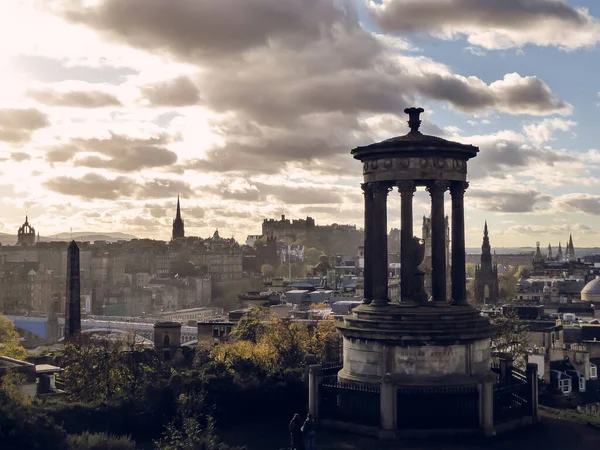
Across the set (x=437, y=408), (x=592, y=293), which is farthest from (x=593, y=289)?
(x=437, y=408)

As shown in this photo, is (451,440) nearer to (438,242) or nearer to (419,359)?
(419,359)

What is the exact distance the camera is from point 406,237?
29.3m

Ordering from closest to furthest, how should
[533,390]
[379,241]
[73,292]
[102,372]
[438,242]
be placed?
[533,390] < [438,242] < [379,241] < [102,372] < [73,292]

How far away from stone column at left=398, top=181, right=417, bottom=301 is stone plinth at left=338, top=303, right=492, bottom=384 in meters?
1.03

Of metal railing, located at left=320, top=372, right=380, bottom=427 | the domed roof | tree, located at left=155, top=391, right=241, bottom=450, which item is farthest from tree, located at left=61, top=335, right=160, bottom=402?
the domed roof

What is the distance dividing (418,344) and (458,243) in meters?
4.96

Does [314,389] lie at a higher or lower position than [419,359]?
lower

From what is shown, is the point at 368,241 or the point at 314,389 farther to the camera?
the point at 368,241

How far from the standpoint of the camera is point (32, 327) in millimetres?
128125

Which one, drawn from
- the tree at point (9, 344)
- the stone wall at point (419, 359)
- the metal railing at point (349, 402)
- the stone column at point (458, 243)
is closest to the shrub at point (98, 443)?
the metal railing at point (349, 402)

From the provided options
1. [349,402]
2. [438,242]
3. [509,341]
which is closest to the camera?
[349,402]

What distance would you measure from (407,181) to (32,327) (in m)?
109

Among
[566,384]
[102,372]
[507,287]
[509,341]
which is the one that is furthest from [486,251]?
[102,372]

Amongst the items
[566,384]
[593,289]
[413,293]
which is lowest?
[566,384]
